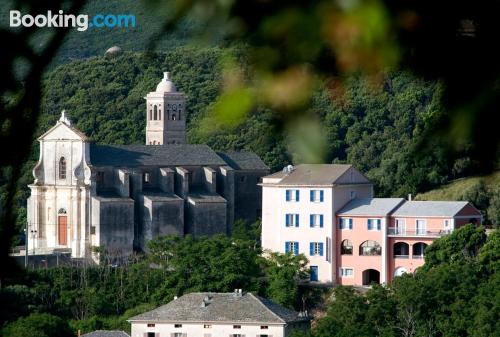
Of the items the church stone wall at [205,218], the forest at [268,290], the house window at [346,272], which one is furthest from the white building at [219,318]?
the church stone wall at [205,218]

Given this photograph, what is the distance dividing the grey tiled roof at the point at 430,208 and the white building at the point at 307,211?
7.11ft

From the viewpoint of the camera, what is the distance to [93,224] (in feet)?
186

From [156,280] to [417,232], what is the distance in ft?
26.4

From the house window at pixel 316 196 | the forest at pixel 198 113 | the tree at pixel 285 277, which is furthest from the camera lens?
the forest at pixel 198 113

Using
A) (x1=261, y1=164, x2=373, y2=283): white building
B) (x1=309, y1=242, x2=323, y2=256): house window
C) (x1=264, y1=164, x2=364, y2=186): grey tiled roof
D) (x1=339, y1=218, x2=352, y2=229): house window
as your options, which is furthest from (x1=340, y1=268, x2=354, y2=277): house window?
(x1=264, y1=164, x2=364, y2=186): grey tiled roof

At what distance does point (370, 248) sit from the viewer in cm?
5412

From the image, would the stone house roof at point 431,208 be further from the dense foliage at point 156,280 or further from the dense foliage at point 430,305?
the dense foliage at point 430,305

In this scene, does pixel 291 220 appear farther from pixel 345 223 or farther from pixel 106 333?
pixel 106 333

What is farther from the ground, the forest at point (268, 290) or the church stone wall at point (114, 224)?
the church stone wall at point (114, 224)

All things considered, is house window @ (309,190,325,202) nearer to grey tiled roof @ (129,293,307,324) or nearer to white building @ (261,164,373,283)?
white building @ (261,164,373,283)

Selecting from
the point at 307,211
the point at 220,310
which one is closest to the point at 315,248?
the point at 307,211

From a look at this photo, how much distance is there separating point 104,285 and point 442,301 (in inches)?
417

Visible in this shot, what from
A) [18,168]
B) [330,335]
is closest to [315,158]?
[18,168]

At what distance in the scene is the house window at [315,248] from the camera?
54375 millimetres
